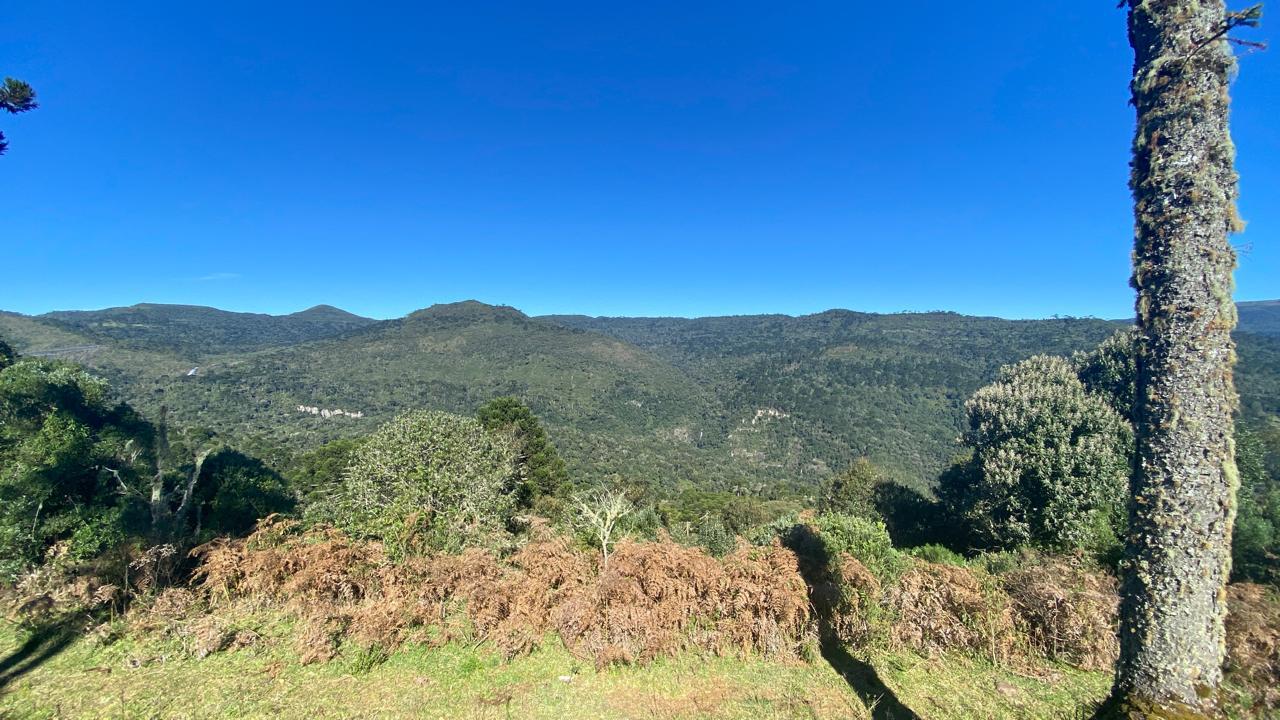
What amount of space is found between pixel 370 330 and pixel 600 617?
16586cm

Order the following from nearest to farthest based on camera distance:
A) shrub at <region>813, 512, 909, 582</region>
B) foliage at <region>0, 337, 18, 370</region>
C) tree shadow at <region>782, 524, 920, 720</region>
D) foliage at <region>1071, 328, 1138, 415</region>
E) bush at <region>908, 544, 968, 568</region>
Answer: tree shadow at <region>782, 524, 920, 720</region>
shrub at <region>813, 512, 909, 582</region>
bush at <region>908, 544, 968, 568</region>
foliage at <region>0, 337, 18, 370</region>
foliage at <region>1071, 328, 1138, 415</region>

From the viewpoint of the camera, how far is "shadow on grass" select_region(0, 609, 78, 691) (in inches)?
250

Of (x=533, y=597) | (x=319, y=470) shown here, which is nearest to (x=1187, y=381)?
(x=533, y=597)

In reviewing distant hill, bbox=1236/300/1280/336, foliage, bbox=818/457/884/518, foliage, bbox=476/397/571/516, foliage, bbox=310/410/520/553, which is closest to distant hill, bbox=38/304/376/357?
foliage, bbox=476/397/571/516

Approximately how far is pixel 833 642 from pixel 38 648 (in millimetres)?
12236

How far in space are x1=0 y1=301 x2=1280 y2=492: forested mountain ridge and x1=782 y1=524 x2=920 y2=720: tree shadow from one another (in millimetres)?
43790

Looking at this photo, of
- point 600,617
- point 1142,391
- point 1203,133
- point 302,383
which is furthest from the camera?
Result: point 302,383

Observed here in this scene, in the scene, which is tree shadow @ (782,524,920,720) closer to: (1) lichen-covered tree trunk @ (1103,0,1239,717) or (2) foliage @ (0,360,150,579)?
(1) lichen-covered tree trunk @ (1103,0,1239,717)

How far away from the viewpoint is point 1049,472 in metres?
16.9

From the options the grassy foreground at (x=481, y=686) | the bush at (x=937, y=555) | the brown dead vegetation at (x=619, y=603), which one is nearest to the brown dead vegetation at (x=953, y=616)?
A: the brown dead vegetation at (x=619, y=603)

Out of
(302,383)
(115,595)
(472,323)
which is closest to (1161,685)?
(115,595)

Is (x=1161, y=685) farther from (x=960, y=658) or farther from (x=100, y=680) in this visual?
(x=100, y=680)

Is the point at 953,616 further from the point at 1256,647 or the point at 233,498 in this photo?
the point at 233,498

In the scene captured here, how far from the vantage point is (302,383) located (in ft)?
323
